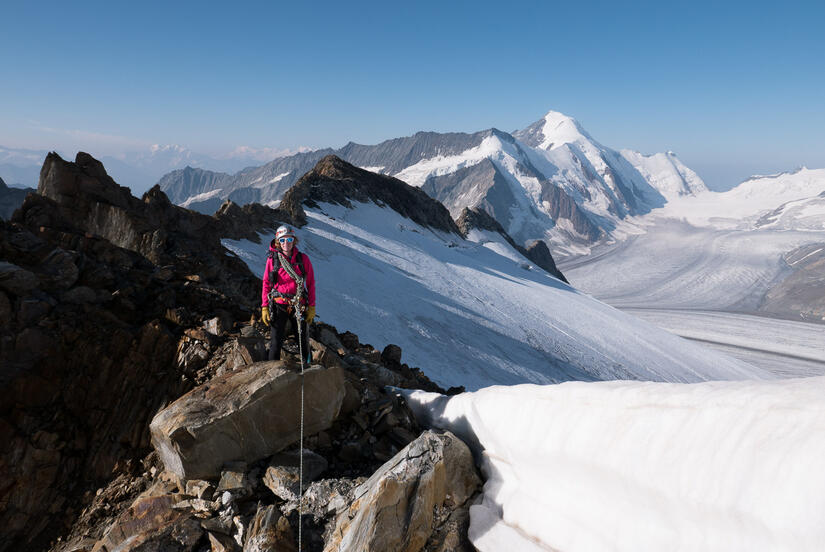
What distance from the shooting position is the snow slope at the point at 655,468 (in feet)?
9.20

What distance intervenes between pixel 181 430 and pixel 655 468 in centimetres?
565

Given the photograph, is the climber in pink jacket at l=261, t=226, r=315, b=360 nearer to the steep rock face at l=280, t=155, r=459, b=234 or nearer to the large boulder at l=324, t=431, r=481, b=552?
the large boulder at l=324, t=431, r=481, b=552

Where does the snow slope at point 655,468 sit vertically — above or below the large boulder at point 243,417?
above

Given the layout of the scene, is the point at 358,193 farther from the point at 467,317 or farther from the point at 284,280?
the point at 284,280

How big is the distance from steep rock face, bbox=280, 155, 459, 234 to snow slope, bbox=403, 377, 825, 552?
1438 inches

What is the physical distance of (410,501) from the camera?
14.5 feet

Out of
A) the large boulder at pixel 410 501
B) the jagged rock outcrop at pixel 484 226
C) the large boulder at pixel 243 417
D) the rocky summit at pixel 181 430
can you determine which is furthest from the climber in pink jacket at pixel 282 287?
the jagged rock outcrop at pixel 484 226

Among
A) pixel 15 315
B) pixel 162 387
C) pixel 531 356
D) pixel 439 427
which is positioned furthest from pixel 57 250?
pixel 531 356

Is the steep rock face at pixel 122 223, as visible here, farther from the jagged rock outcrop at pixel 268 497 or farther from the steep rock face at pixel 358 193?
the steep rock face at pixel 358 193

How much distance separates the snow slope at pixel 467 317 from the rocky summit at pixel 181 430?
10958 mm

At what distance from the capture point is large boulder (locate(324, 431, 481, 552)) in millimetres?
4199

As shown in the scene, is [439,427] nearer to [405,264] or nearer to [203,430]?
[203,430]

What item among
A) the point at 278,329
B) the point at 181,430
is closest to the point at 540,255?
the point at 278,329

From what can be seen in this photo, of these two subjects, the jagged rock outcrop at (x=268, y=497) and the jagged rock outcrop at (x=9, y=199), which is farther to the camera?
the jagged rock outcrop at (x=9, y=199)
